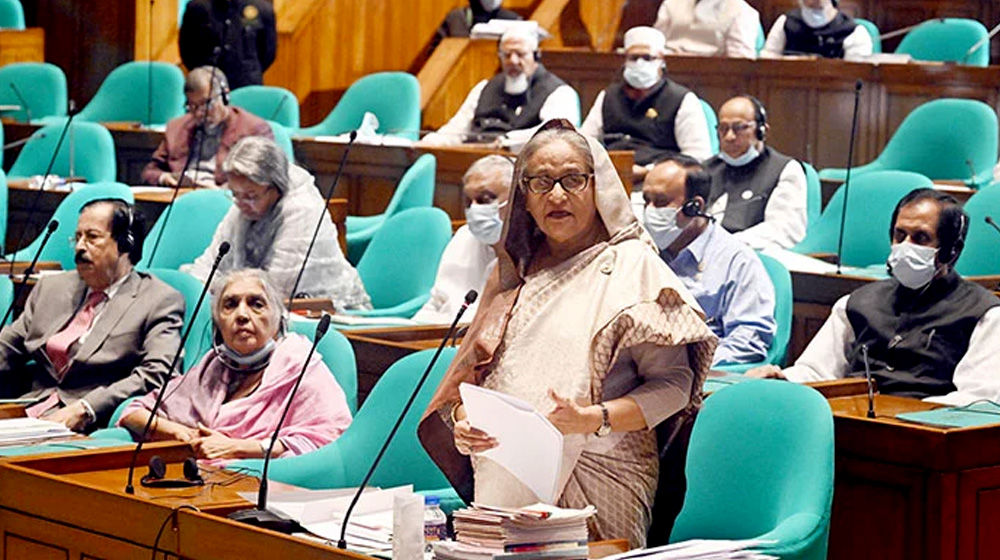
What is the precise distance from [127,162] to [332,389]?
18.0 ft

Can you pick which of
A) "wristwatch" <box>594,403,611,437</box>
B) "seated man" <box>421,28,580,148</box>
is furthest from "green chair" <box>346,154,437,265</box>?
"wristwatch" <box>594,403,611,437</box>

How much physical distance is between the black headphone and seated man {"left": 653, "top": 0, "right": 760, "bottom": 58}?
654cm

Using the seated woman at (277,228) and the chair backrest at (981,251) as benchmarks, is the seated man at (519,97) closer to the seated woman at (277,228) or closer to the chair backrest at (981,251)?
the seated woman at (277,228)

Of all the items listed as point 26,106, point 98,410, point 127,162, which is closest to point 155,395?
point 98,410

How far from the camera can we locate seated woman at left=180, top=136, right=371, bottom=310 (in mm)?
6359

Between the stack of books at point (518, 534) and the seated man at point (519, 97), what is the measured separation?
19.0ft

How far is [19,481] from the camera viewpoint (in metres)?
3.93

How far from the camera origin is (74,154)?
9148 mm

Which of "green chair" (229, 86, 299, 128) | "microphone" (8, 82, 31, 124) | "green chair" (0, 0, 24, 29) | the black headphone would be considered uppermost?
the black headphone

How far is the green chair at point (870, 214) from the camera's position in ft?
23.0

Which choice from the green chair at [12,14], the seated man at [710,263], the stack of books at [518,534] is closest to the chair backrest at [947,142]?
the seated man at [710,263]

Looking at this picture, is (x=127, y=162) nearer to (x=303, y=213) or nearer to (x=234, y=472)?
(x=303, y=213)

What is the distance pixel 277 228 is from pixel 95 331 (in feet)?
3.71

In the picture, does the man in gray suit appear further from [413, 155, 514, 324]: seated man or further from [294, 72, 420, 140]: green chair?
[294, 72, 420, 140]: green chair
